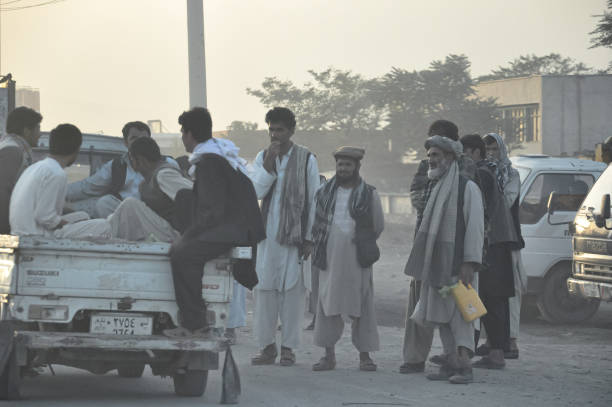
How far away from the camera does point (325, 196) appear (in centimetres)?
851

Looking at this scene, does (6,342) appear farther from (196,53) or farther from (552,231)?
(196,53)

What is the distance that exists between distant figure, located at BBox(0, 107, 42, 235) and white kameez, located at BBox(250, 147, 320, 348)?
6.28 feet

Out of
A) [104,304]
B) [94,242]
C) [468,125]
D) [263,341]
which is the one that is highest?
[468,125]

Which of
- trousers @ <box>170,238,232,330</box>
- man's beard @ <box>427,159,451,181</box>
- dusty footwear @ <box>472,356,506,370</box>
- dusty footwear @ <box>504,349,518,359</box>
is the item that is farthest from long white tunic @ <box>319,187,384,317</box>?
trousers @ <box>170,238,232,330</box>

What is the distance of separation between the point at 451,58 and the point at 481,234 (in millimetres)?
46372

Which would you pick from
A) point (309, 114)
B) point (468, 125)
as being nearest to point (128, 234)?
point (468, 125)

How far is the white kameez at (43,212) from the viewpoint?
257 inches

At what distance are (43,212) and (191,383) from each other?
153cm

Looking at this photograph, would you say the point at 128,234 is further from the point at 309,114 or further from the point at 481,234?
the point at 309,114

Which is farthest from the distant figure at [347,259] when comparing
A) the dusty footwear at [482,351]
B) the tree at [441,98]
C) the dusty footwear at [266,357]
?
the tree at [441,98]

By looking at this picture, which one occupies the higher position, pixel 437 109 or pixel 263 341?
pixel 437 109

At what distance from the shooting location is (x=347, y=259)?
329 inches

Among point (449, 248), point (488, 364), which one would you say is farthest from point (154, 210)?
point (488, 364)

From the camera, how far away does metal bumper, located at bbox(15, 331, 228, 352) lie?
6.03m
